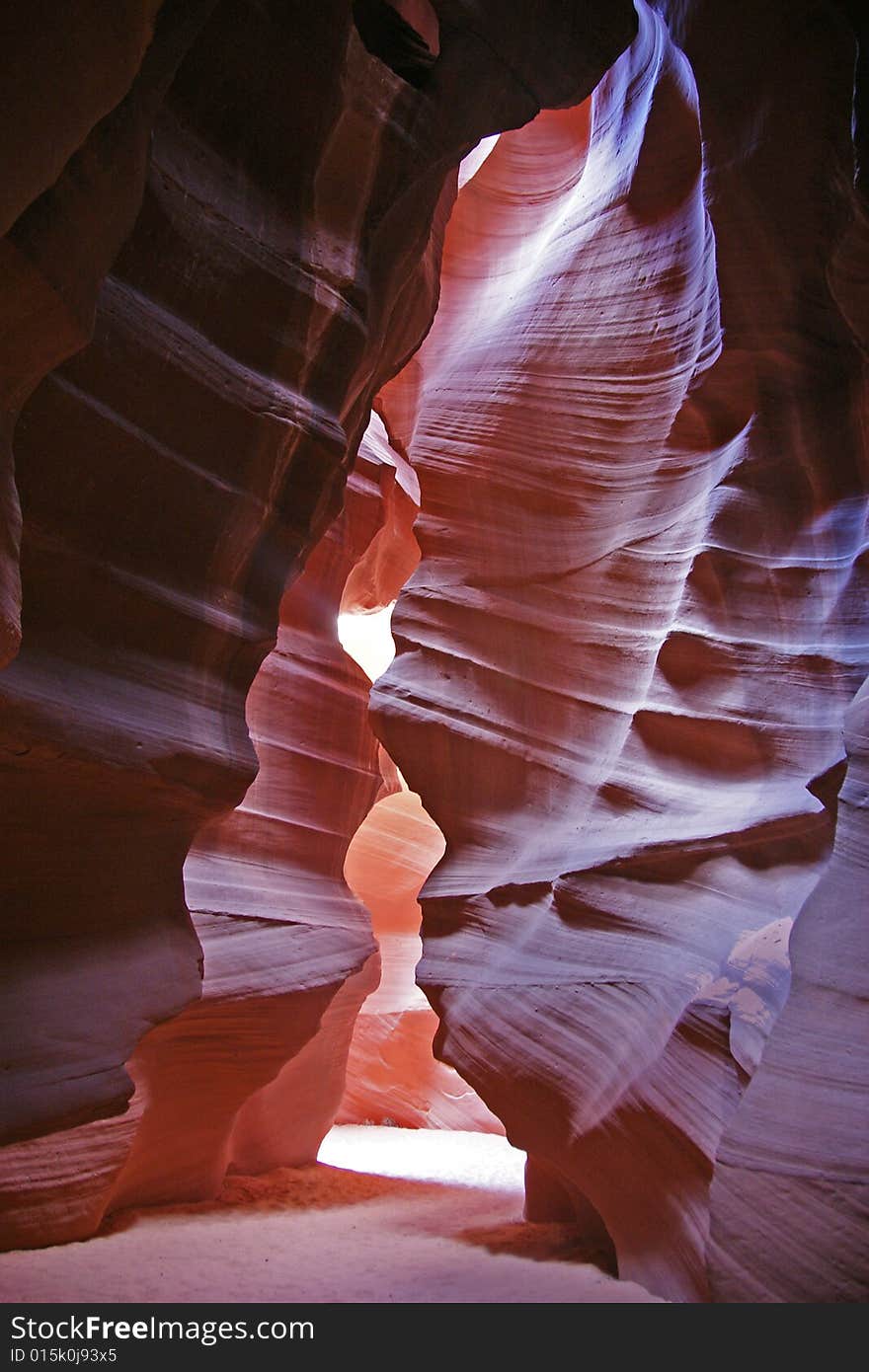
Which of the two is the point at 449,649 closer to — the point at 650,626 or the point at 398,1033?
the point at 650,626

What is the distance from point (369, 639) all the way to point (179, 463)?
10.8m

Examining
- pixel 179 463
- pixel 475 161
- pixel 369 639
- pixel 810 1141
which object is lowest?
pixel 810 1141

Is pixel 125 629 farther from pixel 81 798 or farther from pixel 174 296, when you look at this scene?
pixel 174 296

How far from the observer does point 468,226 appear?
959 cm

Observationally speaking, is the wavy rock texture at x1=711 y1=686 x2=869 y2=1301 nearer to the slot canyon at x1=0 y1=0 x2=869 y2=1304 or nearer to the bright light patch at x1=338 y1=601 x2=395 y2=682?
the slot canyon at x1=0 y1=0 x2=869 y2=1304

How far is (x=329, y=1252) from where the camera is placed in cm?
539

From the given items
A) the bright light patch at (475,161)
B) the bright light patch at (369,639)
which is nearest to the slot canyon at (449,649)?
the bright light patch at (475,161)

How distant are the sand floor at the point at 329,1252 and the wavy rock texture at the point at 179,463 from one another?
0.53 m

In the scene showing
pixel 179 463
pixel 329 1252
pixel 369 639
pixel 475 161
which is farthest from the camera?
pixel 369 639

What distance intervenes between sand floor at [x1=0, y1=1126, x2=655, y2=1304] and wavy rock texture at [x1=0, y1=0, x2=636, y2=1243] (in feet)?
1.74

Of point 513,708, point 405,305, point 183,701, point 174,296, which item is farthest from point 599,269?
point 183,701

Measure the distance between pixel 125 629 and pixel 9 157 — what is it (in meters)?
2.52

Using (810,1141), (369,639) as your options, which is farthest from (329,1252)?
(369,639)
